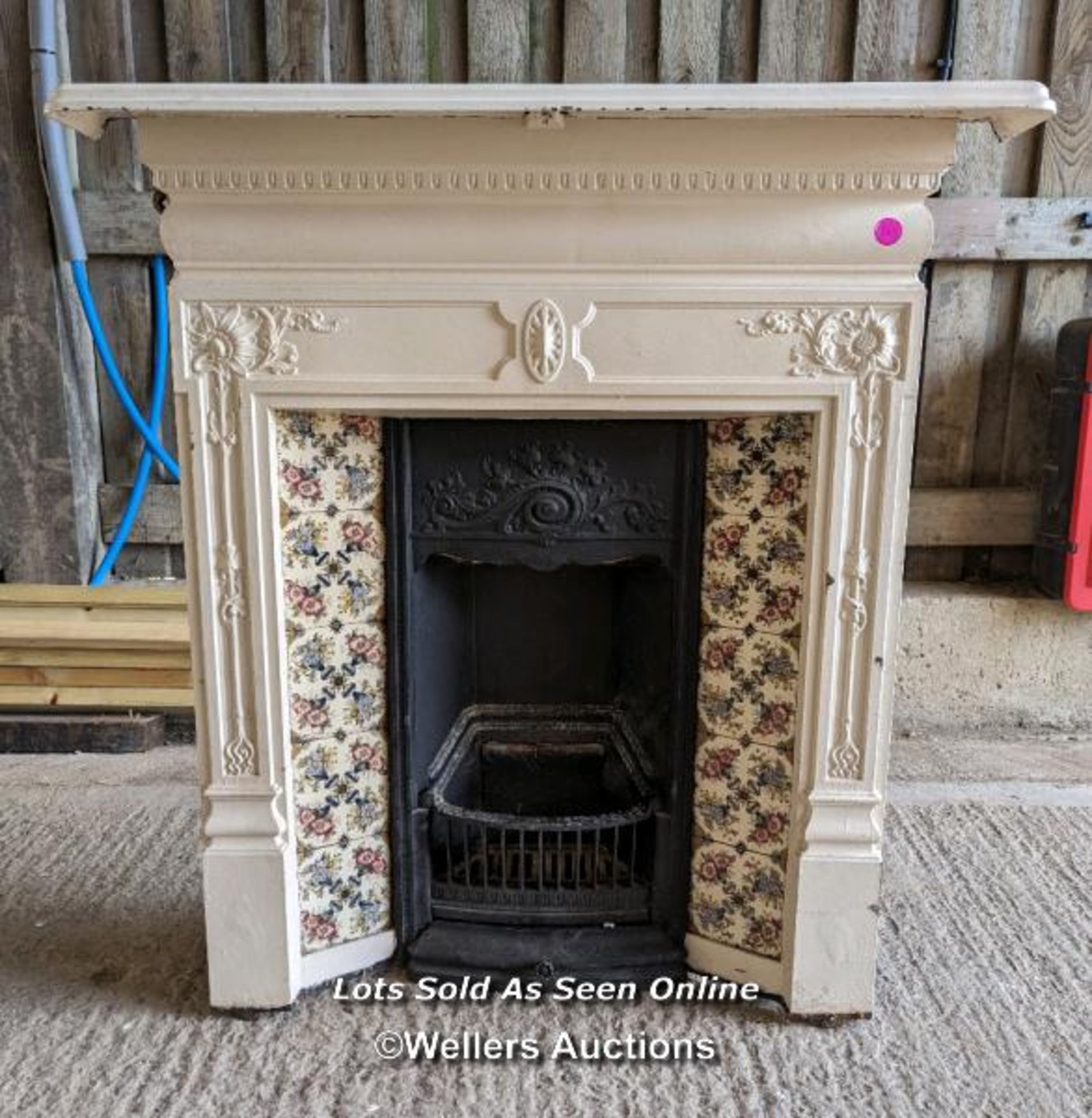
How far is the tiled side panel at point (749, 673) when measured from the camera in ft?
4.60

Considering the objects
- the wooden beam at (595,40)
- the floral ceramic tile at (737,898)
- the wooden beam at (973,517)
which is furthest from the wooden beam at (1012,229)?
the floral ceramic tile at (737,898)

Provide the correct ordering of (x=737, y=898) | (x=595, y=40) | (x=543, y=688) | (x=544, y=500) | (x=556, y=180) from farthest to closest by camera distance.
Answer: (x=595, y=40), (x=543, y=688), (x=737, y=898), (x=544, y=500), (x=556, y=180)

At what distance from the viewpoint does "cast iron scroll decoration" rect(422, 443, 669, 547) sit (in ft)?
4.68

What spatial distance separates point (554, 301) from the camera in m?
1.31

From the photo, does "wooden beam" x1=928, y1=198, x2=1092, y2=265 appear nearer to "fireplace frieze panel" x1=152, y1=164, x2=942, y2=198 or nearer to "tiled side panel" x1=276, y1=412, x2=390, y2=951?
"fireplace frieze panel" x1=152, y1=164, x2=942, y2=198

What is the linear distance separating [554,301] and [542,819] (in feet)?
2.60

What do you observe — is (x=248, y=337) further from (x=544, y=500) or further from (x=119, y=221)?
(x=119, y=221)

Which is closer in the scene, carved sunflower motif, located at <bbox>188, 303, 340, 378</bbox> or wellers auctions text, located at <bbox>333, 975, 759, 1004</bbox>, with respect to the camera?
carved sunflower motif, located at <bbox>188, 303, 340, 378</bbox>

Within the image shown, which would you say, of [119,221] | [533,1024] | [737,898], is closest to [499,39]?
[119,221]

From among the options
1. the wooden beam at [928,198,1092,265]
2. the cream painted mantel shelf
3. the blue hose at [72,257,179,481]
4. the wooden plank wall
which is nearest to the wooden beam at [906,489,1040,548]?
the wooden plank wall

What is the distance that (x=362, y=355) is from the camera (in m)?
1.33

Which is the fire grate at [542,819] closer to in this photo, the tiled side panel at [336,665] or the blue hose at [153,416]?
the tiled side panel at [336,665]

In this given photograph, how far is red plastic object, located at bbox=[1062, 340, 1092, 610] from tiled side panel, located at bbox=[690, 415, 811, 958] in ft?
4.03

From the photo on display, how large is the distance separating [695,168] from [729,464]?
396 mm
